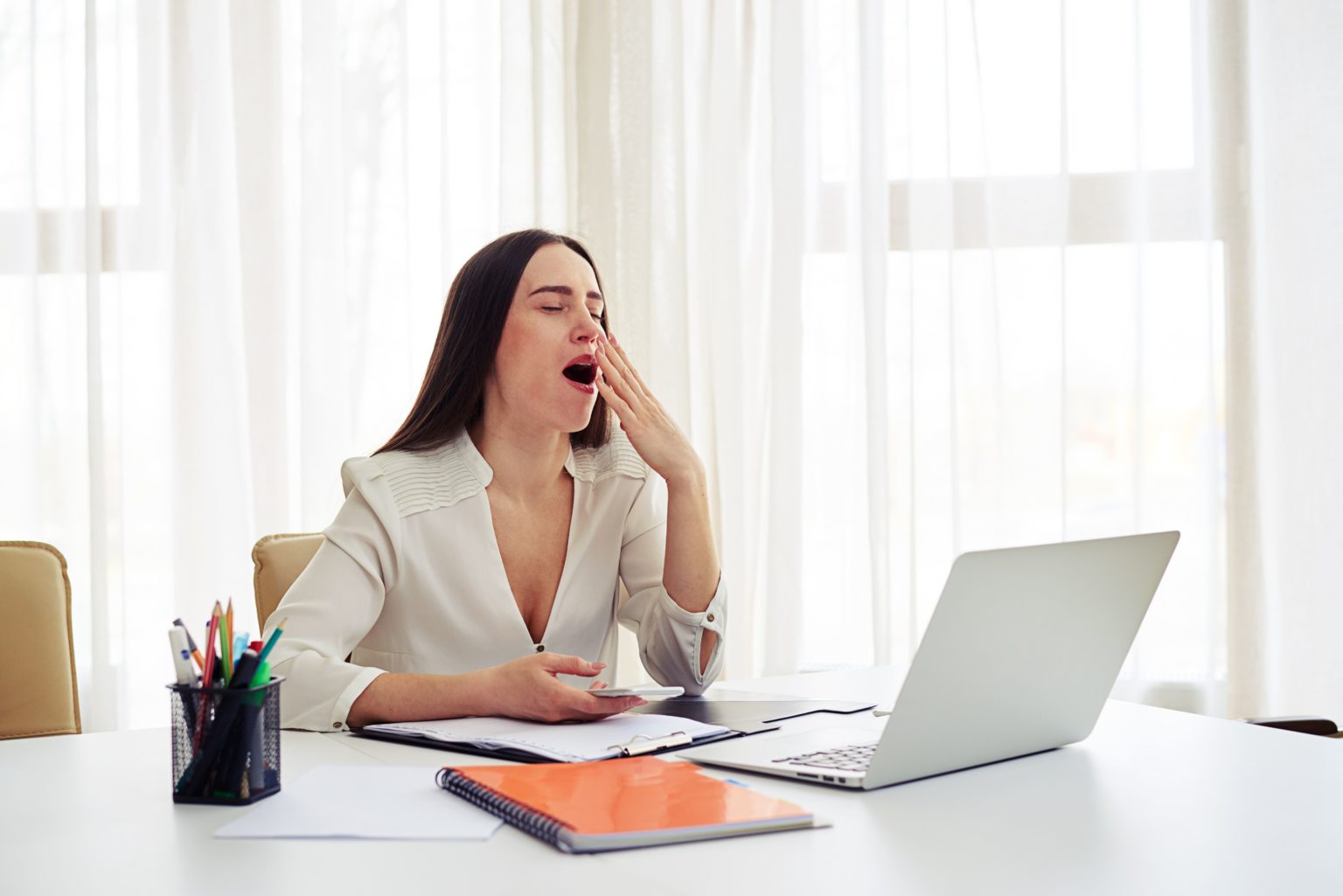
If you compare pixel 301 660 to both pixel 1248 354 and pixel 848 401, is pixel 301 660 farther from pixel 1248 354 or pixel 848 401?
pixel 1248 354

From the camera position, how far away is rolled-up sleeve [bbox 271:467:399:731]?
1.24 m

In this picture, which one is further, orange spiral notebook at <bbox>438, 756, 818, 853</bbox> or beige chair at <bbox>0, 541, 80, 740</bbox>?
beige chair at <bbox>0, 541, 80, 740</bbox>

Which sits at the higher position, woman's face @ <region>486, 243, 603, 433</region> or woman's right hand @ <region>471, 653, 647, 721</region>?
woman's face @ <region>486, 243, 603, 433</region>

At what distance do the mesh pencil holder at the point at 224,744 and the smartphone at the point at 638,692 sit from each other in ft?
1.13

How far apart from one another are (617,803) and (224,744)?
326 mm

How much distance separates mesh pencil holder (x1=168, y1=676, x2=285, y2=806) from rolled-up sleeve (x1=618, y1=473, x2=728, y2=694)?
2.24 ft

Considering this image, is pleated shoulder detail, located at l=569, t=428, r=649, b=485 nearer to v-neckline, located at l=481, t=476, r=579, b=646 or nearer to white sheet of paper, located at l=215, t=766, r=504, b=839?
v-neckline, located at l=481, t=476, r=579, b=646

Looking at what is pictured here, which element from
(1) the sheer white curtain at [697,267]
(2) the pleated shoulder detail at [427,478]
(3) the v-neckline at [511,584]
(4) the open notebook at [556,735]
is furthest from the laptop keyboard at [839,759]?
(1) the sheer white curtain at [697,267]

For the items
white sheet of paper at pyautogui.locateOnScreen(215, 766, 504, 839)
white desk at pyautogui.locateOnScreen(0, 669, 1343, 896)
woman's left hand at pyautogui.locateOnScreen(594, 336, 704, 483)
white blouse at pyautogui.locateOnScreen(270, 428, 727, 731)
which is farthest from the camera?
woman's left hand at pyautogui.locateOnScreen(594, 336, 704, 483)

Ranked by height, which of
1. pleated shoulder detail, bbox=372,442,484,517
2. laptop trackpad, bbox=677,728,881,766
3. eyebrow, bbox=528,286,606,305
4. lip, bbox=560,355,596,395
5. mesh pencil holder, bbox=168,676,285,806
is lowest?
laptop trackpad, bbox=677,728,881,766

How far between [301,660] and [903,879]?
0.79 meters

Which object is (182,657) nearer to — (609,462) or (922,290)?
(609,462)

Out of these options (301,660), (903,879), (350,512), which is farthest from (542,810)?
(350,512)

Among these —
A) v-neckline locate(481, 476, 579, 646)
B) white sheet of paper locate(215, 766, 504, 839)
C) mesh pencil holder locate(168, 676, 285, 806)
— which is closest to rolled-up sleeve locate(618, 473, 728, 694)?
v-neckline locate(481, 476, 579, 646)
